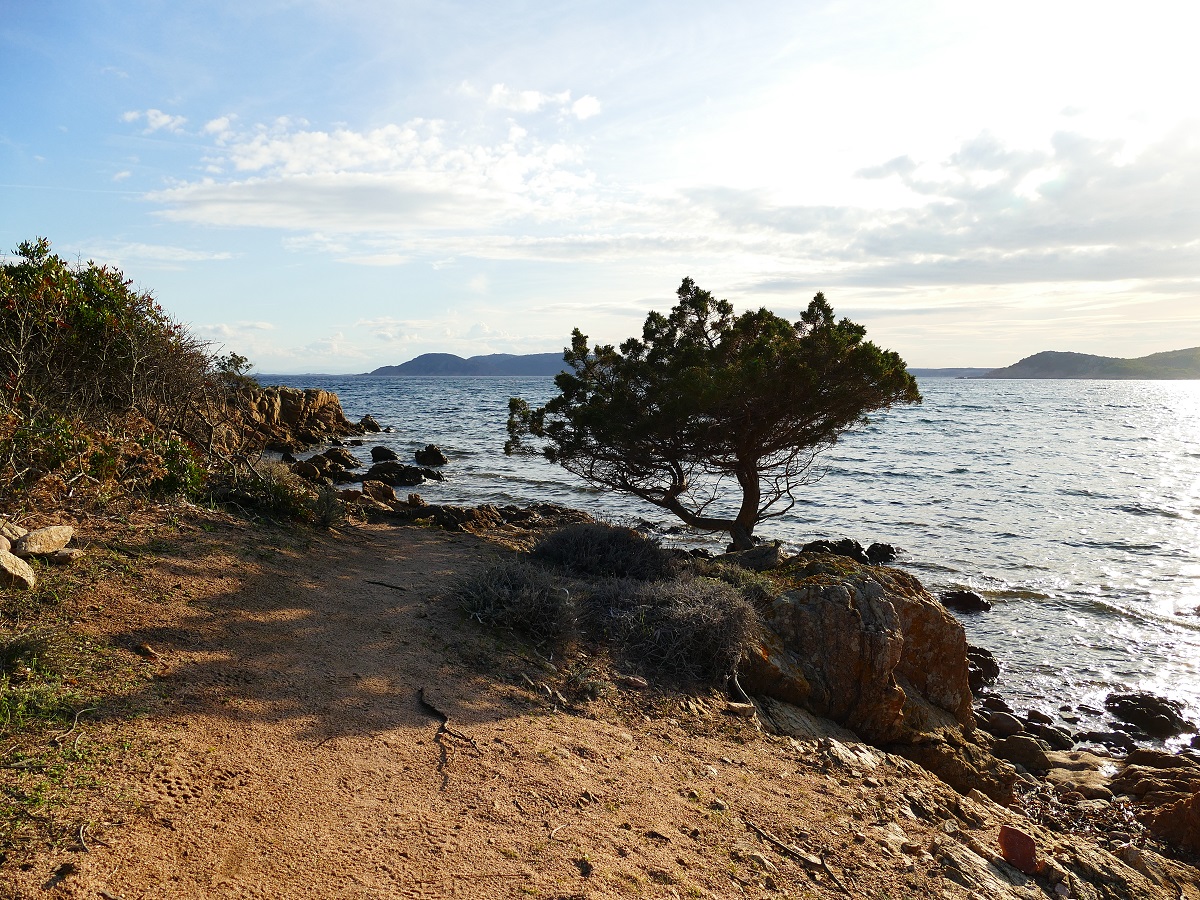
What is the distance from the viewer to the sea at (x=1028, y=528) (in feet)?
39.7

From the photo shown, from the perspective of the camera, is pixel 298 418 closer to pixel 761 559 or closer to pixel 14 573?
pixel 761 559

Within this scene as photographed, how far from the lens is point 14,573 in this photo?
5.64m

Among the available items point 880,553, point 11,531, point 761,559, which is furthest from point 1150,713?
point 11,531

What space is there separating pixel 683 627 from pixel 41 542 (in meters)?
5.85

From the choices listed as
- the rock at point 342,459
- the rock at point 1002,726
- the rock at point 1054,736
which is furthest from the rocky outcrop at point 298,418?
the rock at point 1054,736

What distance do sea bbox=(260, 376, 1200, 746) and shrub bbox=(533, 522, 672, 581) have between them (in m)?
6.00

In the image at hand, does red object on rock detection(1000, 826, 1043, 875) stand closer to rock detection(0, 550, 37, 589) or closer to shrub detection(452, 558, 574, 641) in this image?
shrub detection(452, 558, 574, 641)

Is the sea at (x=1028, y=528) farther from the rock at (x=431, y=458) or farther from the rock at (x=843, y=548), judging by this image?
the rock at (x=843, y=548)

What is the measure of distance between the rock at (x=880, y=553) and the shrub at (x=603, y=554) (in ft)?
29.5

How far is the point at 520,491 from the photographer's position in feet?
77.8

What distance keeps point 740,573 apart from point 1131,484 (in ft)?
87.4

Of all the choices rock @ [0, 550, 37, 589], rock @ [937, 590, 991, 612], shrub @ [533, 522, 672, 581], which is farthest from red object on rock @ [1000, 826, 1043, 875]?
rock @ [937, 590, 991, 612]

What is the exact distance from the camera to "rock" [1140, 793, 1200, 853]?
23.3 ft

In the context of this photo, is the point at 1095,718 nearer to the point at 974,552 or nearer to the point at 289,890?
the point at 974,552
